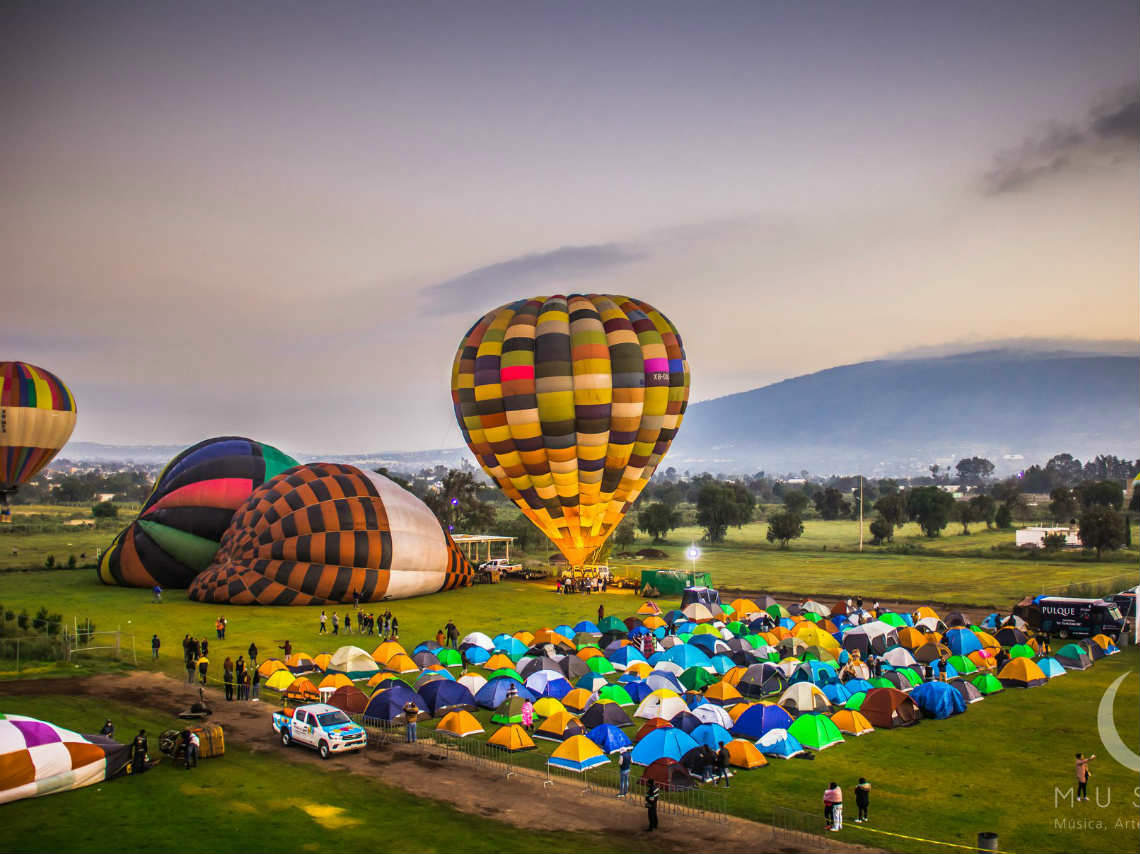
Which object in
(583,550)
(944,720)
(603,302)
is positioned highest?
(603,302)

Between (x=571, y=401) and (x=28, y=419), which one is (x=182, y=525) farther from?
(x=571, y=401)

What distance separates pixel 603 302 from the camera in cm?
5119

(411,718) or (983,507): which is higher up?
(983,507)

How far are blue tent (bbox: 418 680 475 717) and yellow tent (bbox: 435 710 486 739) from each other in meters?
1.45

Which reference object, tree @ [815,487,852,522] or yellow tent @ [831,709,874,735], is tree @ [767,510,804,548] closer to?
tree @ [815,487,852,522]

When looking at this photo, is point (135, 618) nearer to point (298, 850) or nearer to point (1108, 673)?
point (298, 850)

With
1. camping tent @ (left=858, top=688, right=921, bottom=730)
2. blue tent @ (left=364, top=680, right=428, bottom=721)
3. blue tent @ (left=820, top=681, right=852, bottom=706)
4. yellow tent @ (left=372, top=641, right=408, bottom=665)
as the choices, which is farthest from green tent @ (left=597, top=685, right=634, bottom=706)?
yellow tent @ (left=372, top=641, right=408, bottom=665)

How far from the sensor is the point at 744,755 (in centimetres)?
2377

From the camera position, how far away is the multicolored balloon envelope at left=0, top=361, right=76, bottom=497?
210ft

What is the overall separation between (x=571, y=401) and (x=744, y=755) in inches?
1050

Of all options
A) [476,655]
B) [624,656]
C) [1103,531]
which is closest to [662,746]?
[624,656]

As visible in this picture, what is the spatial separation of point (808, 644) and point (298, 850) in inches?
879

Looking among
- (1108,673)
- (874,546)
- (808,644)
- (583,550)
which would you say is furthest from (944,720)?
(874,546)

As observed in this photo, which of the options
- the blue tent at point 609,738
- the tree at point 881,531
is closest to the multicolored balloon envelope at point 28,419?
the blue tent at point 609,738
